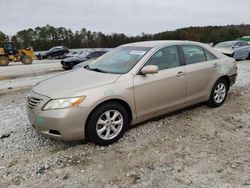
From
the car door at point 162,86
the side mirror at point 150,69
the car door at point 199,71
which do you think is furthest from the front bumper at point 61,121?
the car door at point 199,71

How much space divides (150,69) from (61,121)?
1593mm

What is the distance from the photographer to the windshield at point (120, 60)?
4.23 m

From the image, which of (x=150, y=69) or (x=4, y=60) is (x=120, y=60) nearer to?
(x=150, y=69)

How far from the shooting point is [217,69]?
5254mm

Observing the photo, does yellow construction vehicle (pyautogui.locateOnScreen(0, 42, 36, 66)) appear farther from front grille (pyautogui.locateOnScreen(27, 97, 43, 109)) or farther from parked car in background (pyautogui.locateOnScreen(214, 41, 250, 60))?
front grille (pyautogui.locateOnScreen(27, 97, 43, 109))

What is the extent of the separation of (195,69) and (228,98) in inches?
73.7

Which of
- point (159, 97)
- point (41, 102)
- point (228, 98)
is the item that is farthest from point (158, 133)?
point (228, 98)

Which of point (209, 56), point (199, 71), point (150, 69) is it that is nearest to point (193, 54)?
point (199, 71)

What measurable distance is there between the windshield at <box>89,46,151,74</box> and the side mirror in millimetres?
230

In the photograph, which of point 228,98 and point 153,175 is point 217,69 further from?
point 153,175

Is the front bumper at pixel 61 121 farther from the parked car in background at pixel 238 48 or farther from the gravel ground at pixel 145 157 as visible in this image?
the parked car in background at pixel 238 48

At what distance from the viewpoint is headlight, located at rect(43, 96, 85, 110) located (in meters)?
3.46

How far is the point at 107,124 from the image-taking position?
3.76m

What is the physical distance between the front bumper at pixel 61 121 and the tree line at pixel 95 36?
50756 mm
